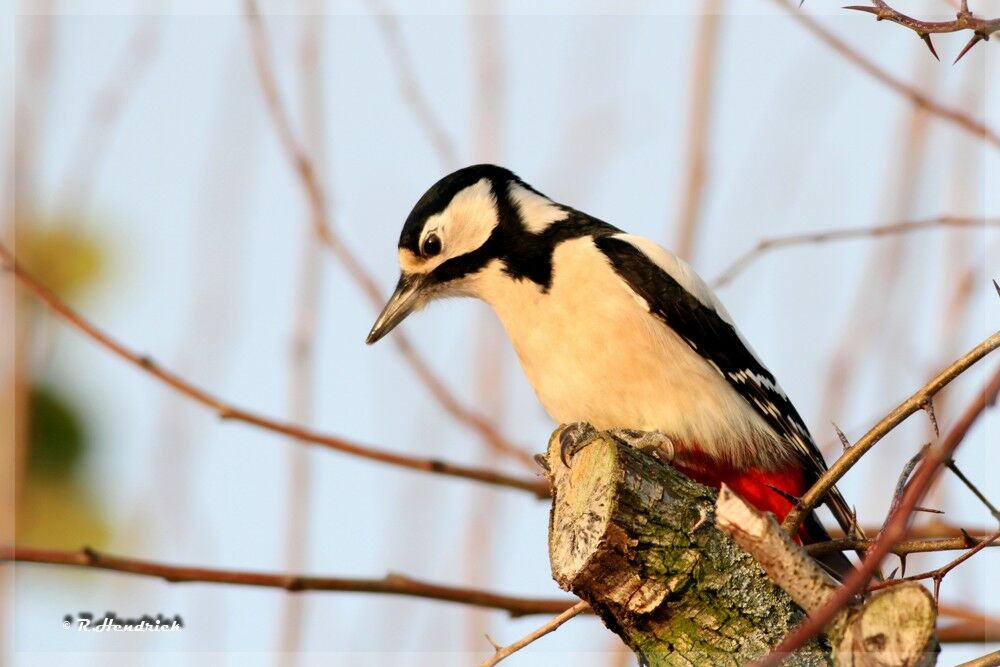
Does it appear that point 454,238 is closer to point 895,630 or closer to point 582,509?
point 582,509

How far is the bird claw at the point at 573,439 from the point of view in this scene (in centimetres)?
284

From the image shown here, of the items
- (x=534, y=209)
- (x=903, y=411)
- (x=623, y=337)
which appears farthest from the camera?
(x=534, y=209)

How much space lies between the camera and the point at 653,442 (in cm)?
373

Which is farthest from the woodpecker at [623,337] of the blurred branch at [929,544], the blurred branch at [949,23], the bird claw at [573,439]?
the blurred branch at [949,23]

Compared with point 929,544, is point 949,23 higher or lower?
higher

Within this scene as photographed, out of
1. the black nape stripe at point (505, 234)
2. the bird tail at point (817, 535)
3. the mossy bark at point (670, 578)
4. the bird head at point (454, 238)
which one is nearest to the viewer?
the mossy bark at point (670, 578)

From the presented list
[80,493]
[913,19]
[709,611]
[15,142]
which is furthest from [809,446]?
[15,142]

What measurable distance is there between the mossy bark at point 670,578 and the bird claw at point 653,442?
111 centimetres

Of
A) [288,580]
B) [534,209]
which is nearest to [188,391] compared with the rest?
[288,580]

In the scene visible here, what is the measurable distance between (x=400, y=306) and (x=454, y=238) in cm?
33

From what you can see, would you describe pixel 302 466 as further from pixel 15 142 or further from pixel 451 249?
pixel 15 142

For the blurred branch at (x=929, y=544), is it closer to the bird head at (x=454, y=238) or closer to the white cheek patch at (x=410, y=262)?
the bird head at (x=454, y=238)

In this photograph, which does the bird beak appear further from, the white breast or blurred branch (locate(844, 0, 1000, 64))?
blurred branch (locate(844, 0, 1000, 64))

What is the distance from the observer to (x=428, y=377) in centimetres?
356
